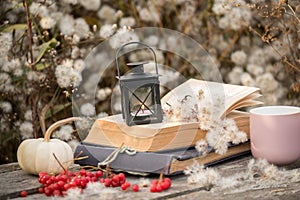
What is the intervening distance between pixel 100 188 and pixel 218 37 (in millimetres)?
1577

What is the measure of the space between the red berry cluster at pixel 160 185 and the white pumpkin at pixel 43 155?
21 centimetres

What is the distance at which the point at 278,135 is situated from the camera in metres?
1.31

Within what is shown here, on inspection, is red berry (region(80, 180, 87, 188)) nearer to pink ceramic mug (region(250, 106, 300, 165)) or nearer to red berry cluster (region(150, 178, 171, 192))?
red berry cluster (region(150, 178, 171, 192))

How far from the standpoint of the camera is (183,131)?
4.34 ft

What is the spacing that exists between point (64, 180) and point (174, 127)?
0.24m

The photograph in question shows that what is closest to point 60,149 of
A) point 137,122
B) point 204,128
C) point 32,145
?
point 32,145

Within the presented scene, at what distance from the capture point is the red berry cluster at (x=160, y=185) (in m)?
1.19

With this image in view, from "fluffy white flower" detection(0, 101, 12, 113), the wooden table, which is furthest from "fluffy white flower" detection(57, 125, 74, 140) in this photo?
the wooden table

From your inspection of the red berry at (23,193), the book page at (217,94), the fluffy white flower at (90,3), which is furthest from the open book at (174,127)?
the fluffy white flower at (90,3)

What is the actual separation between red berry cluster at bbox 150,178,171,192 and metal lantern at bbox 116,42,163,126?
0.17m

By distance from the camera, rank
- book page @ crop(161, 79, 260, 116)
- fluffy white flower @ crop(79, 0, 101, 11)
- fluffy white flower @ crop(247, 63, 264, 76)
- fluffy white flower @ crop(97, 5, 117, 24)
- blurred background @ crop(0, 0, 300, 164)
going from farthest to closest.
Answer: fluffy white flower @ crop(97, 5, 117, 24)
fluffy white flower @ crop(247, 63, 264, 76)
fluffy white flower @ crop(79, 0, 101, 11)
blurred background @ crop(0, 0, 300, 164)
book page @ crop(161, 79, 260, 116)

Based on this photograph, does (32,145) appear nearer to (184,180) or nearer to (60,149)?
(60,149)

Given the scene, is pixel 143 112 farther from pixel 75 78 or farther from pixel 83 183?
pixel 75 78

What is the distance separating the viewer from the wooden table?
1.17m
